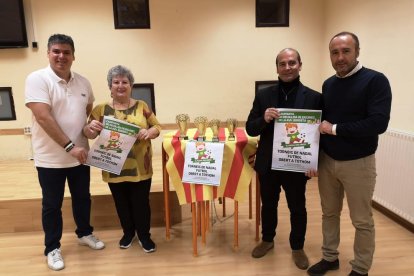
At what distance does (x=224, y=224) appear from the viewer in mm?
2928

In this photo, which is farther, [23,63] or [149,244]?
[23,63]

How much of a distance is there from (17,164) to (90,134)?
7.99ft

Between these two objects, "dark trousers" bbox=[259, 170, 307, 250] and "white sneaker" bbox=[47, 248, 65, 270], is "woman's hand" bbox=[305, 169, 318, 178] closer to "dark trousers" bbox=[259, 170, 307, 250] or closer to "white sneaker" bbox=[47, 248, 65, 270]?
"dark trousers" bbox=[259, 170, 307, 250]

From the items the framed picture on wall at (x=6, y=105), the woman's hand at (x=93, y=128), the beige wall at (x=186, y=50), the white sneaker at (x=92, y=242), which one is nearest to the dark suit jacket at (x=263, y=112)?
the woman's hand at (x=93, y=128)

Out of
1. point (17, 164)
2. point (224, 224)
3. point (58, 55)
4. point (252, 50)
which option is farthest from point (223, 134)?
point (17, 164)

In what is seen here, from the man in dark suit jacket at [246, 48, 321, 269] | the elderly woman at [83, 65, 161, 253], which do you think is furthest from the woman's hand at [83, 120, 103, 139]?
the man in dark suit jacket at [246, 48, 321, 269]

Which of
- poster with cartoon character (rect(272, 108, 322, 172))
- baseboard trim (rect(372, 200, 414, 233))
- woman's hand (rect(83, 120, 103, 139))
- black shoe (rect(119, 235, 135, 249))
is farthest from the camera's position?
baseboard trim (rect(372, 200, 414, 233))

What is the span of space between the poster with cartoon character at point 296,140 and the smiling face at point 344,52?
0.93ft

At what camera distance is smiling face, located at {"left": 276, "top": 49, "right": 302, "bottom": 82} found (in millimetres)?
1913

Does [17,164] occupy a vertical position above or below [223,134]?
below

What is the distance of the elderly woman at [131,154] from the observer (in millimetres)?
2176

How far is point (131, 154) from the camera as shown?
2277 millimetres

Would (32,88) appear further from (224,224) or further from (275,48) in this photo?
(275,48)

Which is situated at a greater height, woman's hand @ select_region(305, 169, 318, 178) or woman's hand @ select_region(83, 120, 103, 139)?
woman's hand @ select_region(83, 120, 103, 139)
